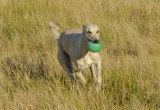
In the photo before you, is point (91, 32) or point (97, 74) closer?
point (91, 32)

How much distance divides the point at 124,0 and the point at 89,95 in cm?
577

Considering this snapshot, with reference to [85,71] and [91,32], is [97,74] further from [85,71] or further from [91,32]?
[85,71]

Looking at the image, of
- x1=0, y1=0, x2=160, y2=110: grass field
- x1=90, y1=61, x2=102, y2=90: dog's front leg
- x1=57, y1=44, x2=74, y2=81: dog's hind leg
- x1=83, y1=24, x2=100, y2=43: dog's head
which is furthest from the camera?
x1=57, y1=44, x2=74, y2=81: dog's hind leg

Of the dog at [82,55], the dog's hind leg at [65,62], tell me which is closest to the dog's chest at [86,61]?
the dog at [82,55]

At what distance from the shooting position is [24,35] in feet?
22.1

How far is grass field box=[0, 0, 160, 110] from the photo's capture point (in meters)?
3.54

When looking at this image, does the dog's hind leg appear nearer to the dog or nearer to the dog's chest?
the dog

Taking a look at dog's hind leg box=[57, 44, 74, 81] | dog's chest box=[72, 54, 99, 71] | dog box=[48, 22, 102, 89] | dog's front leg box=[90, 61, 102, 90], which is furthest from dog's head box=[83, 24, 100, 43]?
dog's hind leg box=[57, 44, 74, 81]

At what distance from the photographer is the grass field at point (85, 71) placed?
11.6 ft

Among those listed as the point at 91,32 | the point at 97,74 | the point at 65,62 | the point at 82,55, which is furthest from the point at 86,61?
the point at 65,62

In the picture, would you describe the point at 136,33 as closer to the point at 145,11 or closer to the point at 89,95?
the point at 145,11

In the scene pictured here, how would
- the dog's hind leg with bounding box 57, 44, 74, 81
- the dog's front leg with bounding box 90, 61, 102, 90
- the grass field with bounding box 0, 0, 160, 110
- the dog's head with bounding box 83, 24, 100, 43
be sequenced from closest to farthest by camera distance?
the grass field with bounding box 0, 0, 160, 110
the dog's head with bounding box 83, 24, 100, 43
the dog's front leg with bounding box 90, 61, 102, 90
the dog's hind leg with bounding box 57, 44, 74, 81

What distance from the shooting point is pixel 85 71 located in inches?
192

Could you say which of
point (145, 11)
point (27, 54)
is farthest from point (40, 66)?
point (145, 11)
